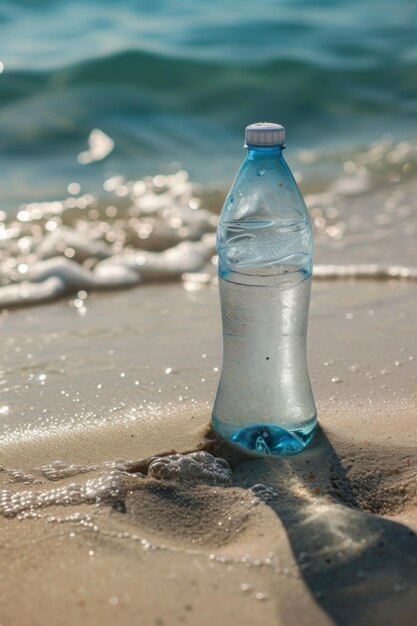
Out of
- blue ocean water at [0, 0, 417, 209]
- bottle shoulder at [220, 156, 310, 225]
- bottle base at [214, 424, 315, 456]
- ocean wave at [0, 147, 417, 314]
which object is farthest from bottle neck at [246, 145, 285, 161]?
blue ocean water at [0, 0, 417, 209]

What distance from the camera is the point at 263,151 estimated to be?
2.04m

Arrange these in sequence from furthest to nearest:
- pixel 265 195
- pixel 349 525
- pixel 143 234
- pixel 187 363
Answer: pixel 143 234, pixel 187 363, pixel 265 195, pixel 349 525

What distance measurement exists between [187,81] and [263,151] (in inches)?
223

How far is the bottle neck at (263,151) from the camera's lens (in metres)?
2.01

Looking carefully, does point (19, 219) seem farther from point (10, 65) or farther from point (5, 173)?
point (10, 65)

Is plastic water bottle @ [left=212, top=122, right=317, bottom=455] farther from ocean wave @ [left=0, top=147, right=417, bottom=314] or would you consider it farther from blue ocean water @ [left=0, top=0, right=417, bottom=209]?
blue ocean water @ [left=0, top=0, right=417, bottom=209]

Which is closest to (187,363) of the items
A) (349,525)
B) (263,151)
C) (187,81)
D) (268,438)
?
(268,438)

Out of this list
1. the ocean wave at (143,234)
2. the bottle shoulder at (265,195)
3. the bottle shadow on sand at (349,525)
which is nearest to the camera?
the bottle shadow on sand at (349,525)

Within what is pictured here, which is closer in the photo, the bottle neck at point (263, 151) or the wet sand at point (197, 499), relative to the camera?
the wet sand at point (197, 499)

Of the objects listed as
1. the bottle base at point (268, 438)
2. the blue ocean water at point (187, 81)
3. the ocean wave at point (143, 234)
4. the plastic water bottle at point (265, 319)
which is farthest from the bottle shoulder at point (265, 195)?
the blue ocean water at point (187, 81)

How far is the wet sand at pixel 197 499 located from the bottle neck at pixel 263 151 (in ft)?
2.35

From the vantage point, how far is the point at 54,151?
6.23m

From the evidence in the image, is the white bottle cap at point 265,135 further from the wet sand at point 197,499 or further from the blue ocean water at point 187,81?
the blue ocean water at point 187,81

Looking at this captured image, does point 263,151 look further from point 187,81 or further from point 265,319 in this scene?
point 187,81
